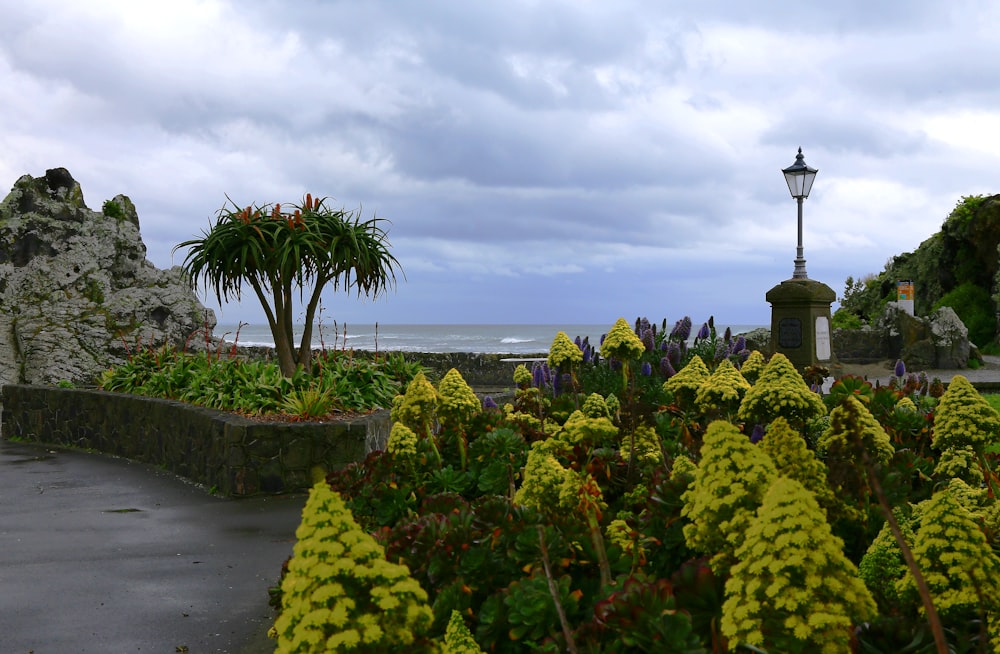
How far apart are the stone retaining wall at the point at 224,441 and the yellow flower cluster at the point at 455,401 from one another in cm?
385

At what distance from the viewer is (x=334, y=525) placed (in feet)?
4.96

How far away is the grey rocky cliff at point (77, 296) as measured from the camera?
13.9 m

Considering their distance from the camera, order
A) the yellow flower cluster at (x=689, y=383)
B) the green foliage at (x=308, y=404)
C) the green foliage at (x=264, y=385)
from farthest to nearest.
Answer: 1. the green foliage at (x=264, y=385)
2. the green foliage at (x=308, y=404)
3. the yellow flower cluster at (x=689, y=383)

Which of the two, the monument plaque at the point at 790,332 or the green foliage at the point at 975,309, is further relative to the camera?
the green foliage at the point at 975,309

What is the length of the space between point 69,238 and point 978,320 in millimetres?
23101

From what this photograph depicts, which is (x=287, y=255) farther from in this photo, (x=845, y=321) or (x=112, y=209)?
(x=845, y=321)

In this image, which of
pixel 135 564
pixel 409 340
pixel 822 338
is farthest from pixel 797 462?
pixel 409 340

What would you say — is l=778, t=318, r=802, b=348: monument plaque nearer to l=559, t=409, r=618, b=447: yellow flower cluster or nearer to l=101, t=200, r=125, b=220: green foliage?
l=559, t=409, r=618, b=447: yellow flower cluster

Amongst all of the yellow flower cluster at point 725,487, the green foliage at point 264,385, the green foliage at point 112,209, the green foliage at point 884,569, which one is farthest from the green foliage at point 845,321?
the yellow flower cluster at point 725,487

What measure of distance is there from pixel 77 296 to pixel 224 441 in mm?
8438

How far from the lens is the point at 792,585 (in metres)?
1.45

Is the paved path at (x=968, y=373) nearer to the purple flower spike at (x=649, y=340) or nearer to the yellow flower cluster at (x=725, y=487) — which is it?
the purple flower spike at (x=649, y=340)

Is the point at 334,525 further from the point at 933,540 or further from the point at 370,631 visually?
the point at 933,540

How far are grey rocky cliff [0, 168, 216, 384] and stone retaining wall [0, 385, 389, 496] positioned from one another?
303 cm
